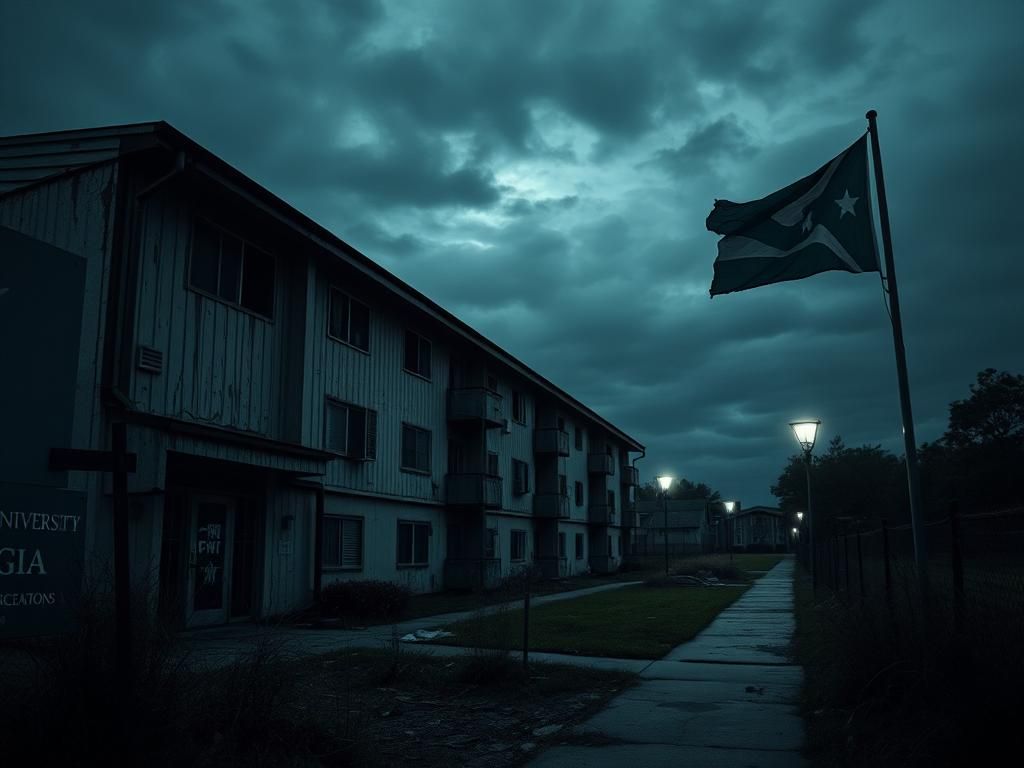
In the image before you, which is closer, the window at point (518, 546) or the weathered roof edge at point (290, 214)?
the weathered roof edge at point (290, 214)

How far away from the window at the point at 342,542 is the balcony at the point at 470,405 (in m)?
7.07

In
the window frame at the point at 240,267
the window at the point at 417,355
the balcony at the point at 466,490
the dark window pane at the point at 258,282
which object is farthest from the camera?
the balcony at the point at 466,490

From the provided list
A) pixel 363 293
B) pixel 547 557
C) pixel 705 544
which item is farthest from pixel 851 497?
pixel 363 293

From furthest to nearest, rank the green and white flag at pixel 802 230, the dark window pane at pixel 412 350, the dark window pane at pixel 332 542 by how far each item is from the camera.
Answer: the dark window pane at pixel 412 350 < the dark window pane at pixel 332 542 < the green and white flag at pixel 802 230

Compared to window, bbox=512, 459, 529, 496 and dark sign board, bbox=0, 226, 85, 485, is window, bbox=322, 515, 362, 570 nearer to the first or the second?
window, bbox=512, 459, 529, 496

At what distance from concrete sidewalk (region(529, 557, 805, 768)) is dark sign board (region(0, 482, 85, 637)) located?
11.1 ft

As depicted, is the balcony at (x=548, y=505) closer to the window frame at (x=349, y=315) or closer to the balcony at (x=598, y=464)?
the balcony at (x=598, y=464)

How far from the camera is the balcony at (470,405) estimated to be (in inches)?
1125

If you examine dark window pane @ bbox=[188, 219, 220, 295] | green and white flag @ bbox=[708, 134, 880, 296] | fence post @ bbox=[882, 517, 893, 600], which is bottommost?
fence post @ bbox=[882, 517, 893, 600]

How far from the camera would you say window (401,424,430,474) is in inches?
1001

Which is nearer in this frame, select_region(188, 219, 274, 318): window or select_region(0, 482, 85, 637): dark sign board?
select_region(0, 482, 85, 637): dark sign board

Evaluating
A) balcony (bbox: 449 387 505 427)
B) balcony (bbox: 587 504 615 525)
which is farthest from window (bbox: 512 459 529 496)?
balcony (bbox: 587 504 615 525)

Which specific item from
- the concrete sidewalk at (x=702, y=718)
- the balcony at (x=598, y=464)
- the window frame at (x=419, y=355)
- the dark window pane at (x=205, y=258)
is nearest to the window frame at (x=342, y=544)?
the window frame at (x=419, y=355)

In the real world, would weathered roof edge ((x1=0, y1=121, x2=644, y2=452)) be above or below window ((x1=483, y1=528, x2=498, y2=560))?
above
